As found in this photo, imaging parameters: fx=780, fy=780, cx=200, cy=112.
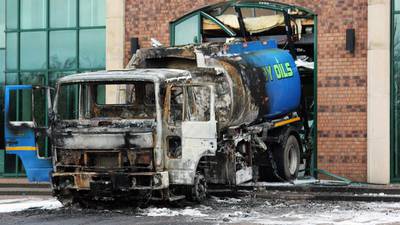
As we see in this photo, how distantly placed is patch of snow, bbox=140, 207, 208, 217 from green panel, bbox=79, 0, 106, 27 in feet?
28.2

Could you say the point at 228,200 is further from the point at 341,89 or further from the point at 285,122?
the point at 341,89

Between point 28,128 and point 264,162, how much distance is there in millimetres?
5281

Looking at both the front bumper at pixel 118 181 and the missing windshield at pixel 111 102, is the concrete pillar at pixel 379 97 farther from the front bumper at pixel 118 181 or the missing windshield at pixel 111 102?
the front bumper at pixel 118 181

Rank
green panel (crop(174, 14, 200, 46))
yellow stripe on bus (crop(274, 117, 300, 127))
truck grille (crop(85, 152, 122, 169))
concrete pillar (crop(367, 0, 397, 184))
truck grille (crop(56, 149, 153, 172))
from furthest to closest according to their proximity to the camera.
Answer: green panel (crop(174, 14, 200, 46)), concrete pillar (crop(367, 0, 397, 184)), yellow stripe on bus (crop(274, 117, 300, 127)), truck grille (crop(85, 152, 122, 169)), truck grille (crop(56, 149, 153, 172))

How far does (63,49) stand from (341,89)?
25.3 ft

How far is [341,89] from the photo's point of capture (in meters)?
18.1

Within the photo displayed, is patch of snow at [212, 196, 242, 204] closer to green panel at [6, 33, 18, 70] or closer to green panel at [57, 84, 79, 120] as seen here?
green panel at [57, 84, 79, 120]

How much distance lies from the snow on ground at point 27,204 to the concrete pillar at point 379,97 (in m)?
7.16

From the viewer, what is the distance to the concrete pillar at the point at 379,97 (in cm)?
1755

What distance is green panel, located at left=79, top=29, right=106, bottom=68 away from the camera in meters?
20.8

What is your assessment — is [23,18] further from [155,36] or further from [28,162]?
[28,162]

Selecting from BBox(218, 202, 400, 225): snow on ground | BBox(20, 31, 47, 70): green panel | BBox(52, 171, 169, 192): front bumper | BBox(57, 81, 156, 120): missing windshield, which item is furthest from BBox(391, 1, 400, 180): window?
BBox(20, 31, 47, 70): green panel

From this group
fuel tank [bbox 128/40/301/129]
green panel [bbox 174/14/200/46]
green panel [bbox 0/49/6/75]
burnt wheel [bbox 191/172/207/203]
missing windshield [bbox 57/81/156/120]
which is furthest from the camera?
green panel [bbox 0/49/6/75]

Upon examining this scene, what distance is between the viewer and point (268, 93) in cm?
1641
